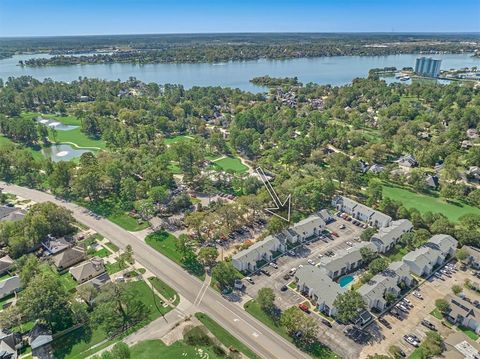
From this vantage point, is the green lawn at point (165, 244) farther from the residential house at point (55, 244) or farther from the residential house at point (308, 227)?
the residential house at point (308, 227)

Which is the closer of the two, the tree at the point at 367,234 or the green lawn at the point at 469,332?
the green lawn at the point at 469,332

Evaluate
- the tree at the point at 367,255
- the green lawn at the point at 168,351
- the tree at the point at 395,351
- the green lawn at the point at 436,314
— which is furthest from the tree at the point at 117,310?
the green lawn at the point at 436,314

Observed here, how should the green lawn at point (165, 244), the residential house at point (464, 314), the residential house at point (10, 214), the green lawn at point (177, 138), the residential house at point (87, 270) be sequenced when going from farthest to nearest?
the green lawn at point (177, 138) → the residential house at point (10, 214) → the green lawn at point (165, 244) → the residential house at point (87, 270) → the residential house at point (464, 314)

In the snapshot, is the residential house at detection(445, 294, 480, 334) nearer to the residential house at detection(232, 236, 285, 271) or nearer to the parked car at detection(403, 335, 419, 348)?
the parked car at detection(403, 335, 419, 348)

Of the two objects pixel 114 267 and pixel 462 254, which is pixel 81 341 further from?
pixel 462 254

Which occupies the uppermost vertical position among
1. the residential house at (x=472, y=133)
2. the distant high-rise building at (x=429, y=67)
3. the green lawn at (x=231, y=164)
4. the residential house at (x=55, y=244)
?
the distant high-rise building at (x=429, y=67)

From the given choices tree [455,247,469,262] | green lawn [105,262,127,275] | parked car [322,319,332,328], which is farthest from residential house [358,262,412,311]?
green lawn [105,262,127,275]

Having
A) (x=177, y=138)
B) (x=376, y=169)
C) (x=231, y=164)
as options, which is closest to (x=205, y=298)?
(x=231, y=164)

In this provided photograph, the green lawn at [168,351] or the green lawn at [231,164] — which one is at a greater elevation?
the green lawn at [231,164]

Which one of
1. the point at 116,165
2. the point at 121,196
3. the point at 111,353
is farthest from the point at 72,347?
the point at 116,165
